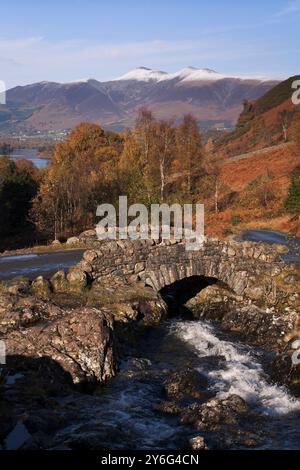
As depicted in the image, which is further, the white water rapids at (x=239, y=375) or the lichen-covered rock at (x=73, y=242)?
the lichen-covered rock at (x=73, y=242)

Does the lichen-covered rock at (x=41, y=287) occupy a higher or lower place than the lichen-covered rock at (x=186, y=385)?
higher

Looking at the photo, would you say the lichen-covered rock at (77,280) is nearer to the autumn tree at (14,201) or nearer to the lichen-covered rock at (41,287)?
the lichen-covered rock at (41,287)

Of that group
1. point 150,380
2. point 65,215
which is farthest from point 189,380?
point 65,215

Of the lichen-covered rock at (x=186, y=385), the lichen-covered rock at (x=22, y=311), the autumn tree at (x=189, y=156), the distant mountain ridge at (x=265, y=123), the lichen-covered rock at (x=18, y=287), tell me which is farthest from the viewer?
the distant mountain ridge at (x=265, y=123)

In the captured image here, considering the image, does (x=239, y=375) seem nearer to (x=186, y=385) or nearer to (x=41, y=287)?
(x=186, y=385)

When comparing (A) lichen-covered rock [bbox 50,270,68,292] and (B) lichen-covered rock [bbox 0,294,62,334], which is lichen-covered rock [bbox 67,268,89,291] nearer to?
(A) lichen-covered rock [bbox 50,270,68,292]

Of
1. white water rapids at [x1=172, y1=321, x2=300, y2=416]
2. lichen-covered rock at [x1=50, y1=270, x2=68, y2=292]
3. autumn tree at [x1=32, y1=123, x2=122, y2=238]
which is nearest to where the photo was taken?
white water rapids at [x1=172, y1=321, x2=300, y2=416]

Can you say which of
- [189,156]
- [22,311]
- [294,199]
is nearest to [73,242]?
[22,311]

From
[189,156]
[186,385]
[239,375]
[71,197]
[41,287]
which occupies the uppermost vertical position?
[189,156]

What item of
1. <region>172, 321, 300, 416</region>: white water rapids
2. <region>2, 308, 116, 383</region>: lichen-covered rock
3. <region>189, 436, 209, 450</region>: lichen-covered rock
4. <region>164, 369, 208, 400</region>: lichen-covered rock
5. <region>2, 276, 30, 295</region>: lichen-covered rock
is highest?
<region>2, 276, 30, 295</region>: lichen-covered rock

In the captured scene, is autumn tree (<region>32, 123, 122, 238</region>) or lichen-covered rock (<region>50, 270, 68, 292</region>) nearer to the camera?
lichen-covered rock (<region>50, 270, 68, 292</region>)

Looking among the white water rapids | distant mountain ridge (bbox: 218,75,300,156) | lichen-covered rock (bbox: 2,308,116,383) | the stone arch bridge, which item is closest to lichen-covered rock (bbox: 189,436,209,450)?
the white water rapids

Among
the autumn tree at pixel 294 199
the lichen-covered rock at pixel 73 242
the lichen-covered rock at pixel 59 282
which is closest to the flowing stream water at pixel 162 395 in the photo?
the lichen-covered rock at pixel 59 282
